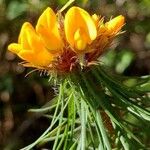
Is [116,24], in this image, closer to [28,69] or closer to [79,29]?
[79,29]

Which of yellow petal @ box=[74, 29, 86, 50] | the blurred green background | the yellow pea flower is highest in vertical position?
the blurred green background

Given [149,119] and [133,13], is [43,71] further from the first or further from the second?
[133,13]

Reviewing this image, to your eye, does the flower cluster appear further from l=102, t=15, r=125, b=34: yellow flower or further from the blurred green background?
the blurred green background

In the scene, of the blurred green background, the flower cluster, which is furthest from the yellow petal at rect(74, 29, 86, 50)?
the blurred green background

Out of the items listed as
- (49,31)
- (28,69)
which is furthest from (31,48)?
(28,69)

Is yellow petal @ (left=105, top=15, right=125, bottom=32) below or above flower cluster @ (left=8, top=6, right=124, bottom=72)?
above

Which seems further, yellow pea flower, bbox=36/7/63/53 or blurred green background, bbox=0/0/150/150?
blurred green background, bbox=0/0/150/150
